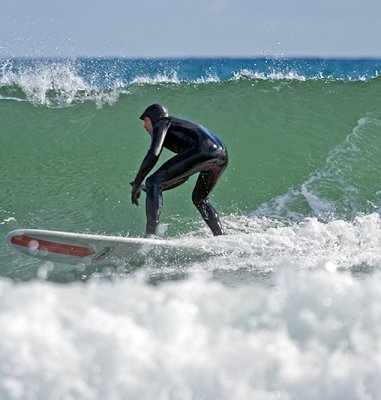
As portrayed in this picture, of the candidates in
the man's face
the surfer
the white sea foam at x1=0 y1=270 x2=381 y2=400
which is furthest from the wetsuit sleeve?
the white sea foam at x1=0 y1=270 x2=381 y2=400

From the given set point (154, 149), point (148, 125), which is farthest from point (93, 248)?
point (148, 125)

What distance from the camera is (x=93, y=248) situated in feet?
21.4

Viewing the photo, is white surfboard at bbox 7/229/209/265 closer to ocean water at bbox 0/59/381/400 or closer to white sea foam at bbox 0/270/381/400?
ocean water at bbox 0/59/381/400

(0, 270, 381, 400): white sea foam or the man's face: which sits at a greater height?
the man's face

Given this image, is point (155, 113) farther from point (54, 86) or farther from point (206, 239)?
point (54, 86)

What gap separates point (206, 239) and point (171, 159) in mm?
757

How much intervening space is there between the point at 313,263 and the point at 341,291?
159 centimetres

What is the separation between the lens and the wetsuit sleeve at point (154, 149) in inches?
267

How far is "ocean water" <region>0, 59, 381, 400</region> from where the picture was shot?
429 centimetres

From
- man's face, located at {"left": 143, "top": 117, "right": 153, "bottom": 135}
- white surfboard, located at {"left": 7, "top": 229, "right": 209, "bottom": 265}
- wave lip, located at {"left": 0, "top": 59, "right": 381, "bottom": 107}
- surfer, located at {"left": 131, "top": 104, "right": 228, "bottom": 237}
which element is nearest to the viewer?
white surfboard, located at {"left": 7, "top": 229, "right": 209, "bottom": 265}

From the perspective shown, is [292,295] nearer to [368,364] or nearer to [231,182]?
[368,364]

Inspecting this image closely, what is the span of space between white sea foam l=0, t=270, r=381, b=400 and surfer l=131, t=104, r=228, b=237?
6.27ft

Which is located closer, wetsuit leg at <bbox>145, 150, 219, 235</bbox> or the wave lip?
wetsuit leg at <bbox>145, 150, 219, 235</bbox>

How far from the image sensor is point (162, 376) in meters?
4.25
